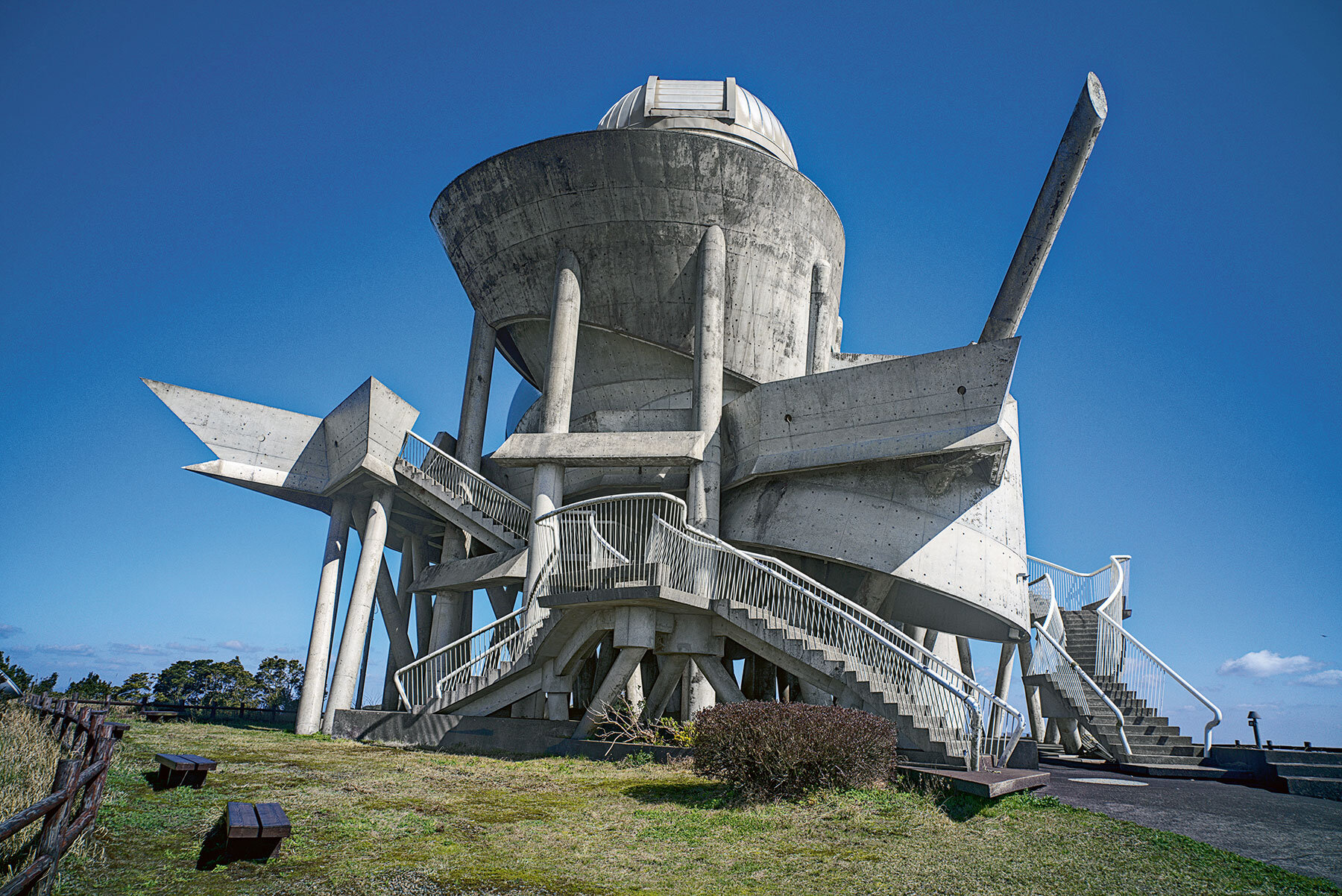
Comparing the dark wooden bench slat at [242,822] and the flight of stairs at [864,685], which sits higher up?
the flight of stairs at [864,685]

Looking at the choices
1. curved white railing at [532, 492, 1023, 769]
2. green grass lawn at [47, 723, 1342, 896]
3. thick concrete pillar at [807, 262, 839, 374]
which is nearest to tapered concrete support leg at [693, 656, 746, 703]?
curved white railing at [532, 492, 1023, 769]

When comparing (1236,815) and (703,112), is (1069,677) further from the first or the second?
(703,112)

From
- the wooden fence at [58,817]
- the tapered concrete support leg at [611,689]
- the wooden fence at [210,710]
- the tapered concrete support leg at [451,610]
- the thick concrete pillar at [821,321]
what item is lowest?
the wooden fence at [210,710]

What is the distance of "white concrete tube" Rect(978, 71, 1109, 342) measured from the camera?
1819cm

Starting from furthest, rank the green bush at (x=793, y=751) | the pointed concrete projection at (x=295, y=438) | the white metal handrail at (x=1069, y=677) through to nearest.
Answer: the pointed concrete projection at (x=295, y=438) < the white metal handrail at (x=1069, y=677) < the green bush at (x=793, y=751)

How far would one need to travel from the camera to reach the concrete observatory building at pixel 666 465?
1475 cm

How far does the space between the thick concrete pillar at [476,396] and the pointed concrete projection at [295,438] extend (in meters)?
2.61

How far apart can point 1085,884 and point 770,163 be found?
804 inches

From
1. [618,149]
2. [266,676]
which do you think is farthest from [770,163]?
[266,676]

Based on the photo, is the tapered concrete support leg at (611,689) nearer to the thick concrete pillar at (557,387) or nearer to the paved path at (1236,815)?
the thick concrete pillar at (557,387)

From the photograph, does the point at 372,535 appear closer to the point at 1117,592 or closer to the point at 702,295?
the point at 702,295

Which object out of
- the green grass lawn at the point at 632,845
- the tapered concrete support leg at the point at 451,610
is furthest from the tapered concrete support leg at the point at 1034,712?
the green grass lawn at the point at 632,845

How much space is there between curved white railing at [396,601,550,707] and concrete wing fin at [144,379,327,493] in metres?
7.69

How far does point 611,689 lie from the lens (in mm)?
14219
